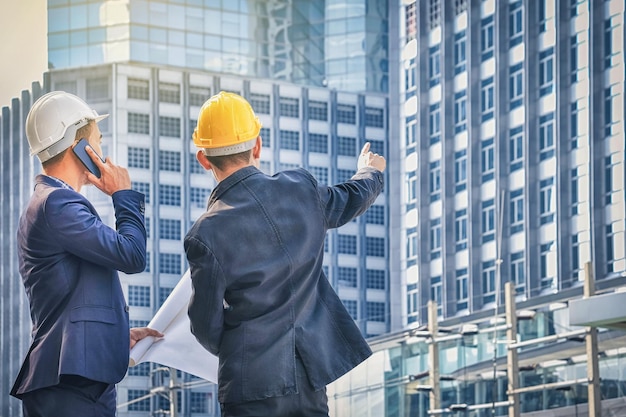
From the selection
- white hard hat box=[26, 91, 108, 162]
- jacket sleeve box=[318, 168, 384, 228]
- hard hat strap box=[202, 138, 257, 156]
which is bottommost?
jacket sleeve box=[318, 168, 384, 228]

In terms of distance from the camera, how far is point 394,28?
90938 millimetres

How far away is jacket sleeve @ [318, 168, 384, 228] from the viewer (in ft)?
14.5

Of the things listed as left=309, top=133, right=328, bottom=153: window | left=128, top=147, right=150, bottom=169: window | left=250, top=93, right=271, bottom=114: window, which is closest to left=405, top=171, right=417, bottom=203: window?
left=309, top=133, right=328, bottom=153: window

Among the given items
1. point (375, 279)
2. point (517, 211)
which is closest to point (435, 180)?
point (517, 211)

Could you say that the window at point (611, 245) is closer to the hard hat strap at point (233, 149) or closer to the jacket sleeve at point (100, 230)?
the jacket sleeve at point (100, 230)

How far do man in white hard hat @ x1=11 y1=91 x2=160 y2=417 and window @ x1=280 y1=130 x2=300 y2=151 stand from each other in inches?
3878

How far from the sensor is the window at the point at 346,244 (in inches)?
4054

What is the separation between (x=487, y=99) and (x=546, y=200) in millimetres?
9171

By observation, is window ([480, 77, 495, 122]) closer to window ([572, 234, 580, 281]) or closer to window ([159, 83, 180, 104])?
window ([572, 234, 580, 281])

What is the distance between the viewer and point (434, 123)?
78.3m

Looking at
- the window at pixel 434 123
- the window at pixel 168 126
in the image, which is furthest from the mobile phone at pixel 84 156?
the window at pixel 168 126

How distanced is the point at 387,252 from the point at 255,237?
332 ft

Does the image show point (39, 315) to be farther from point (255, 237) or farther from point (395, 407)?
point (395, 407)

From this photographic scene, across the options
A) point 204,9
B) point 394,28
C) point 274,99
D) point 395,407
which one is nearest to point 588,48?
point 395,407
